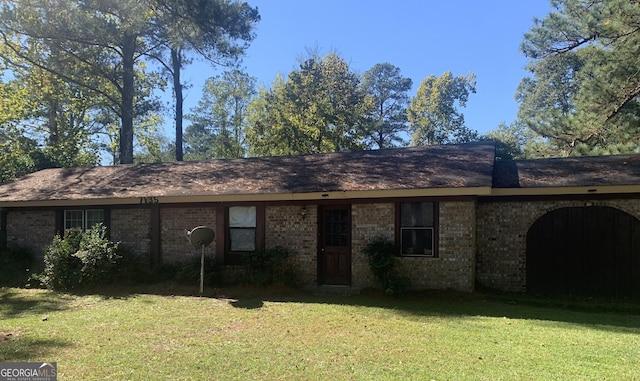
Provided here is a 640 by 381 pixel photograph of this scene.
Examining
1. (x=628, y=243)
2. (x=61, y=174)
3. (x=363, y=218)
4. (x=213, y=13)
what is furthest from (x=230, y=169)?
(x=628, y=243)

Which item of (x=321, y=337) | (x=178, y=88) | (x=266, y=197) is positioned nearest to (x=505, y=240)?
(x=266, y=197)

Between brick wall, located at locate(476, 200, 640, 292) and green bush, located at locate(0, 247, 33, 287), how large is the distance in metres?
11.9

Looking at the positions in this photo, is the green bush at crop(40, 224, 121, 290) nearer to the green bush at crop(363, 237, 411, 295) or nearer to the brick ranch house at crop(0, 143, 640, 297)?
the brick ranch house at crop(0, 143, 640, 297)

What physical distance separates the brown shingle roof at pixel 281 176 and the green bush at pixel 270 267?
1.52 m

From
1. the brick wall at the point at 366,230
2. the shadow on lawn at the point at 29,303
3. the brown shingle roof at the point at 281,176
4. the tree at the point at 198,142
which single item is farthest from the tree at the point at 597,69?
the tree at the point at 198,142

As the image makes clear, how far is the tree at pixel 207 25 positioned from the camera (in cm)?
1892

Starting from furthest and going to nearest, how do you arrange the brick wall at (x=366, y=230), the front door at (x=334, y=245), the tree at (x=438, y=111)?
1. the tree at (x=438, y=111)
2. the front door at (x=334, y=245)
3. the brick wall at (x=366, y=230)

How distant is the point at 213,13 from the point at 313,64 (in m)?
12.9

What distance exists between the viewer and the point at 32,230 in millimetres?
13562

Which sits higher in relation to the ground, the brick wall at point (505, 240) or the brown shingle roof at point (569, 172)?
the brown shingle roof at point (569, 172)

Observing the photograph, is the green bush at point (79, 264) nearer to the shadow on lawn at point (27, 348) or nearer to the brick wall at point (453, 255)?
the shadow on lawn at point (27, 348)

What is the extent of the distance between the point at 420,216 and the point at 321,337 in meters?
4.86

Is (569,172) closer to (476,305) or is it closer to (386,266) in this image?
(476,305)

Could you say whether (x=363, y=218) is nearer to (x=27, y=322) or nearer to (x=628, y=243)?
(x=628, y=243)
